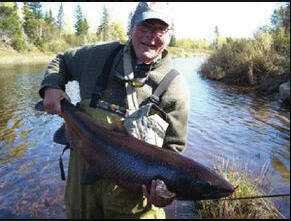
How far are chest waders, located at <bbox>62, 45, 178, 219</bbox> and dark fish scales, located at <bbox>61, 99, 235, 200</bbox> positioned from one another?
0.12 m

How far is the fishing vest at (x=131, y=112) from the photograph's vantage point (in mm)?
3109

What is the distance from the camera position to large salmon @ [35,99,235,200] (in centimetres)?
279

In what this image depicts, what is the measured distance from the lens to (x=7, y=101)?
1700 centimetres

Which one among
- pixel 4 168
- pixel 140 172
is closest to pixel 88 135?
pixel 140 172

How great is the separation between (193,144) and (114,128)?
8.28 m

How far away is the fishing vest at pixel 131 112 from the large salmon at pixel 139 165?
5.1 inches

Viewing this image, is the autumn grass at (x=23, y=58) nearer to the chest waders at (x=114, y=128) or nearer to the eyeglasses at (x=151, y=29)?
the chest waders at (x=114, y=128)

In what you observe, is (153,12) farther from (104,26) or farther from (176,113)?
(104,26)

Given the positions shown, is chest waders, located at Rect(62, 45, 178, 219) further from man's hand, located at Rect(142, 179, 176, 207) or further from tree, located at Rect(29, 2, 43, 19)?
tree, located at Rect(29, 2, 43, 19)

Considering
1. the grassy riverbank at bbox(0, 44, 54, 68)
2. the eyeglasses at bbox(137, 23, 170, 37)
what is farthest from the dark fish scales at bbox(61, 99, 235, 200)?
the grassy riverbank at bbox(0, 44, 54, 68)

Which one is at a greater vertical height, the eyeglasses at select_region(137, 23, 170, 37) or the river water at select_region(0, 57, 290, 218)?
the eyeglasses at select_region(137, 23, 170, 37)

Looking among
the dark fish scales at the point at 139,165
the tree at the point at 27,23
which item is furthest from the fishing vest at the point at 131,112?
the tree at the point at 27,23

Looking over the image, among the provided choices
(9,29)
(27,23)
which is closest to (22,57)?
(9,29)

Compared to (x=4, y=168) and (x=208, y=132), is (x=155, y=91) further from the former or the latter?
(x=208, y=132)
